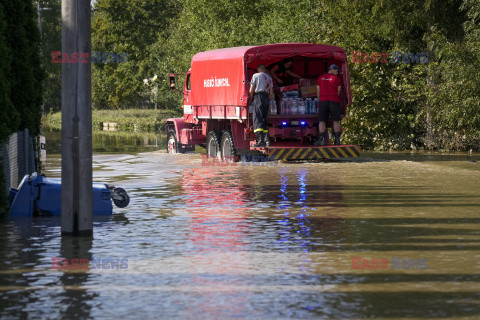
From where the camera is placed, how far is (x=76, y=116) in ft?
41.2

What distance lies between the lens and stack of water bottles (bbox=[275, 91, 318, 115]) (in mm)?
26891

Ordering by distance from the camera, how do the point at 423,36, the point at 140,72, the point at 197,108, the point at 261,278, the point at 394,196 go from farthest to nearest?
the point at 140,72 → the point at 423,36 → the point at 197,108 → the point at 394,196 → the point at 261,278

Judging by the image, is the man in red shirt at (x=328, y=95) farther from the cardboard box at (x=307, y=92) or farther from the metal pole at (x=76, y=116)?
the metal pole at (x=76, y=116)

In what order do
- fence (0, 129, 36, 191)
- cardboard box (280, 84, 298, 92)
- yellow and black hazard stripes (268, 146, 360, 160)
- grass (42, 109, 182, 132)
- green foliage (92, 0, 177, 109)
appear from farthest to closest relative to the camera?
green foliage (92, 0, 177, 109) < grass (42, 109, 182, 132) < cardboard box (280, 84, 298, 92) < yellow and black hazard stripes (268, 146, 360, 160) < fence (0, 129, 36, 191)

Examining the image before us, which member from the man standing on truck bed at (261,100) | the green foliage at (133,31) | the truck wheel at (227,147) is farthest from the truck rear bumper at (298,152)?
the green foliage at (133,31)

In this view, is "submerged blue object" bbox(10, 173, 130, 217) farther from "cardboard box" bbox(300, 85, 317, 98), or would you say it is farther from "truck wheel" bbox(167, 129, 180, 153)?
"truck wheel" bbox(167, 129, 180, 153)

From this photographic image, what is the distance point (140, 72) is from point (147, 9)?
603 centimetres

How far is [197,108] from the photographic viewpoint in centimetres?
3017

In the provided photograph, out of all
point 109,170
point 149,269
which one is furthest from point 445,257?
point 109,170

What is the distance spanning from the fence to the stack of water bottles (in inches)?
350

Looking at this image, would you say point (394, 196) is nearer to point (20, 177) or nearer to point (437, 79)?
point (20, 177)

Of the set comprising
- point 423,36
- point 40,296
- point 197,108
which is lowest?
point 40,296

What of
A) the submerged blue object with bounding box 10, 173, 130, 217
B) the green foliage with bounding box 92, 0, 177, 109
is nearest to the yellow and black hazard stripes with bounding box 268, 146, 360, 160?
the submerged blue object with bounding box 10, 173, 130, 217

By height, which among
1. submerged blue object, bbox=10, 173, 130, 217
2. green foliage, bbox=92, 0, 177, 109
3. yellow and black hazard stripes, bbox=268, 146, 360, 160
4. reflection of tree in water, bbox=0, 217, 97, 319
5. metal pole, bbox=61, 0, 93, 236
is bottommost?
reflection of tree in water, bbox=0, 217, 97, 319
